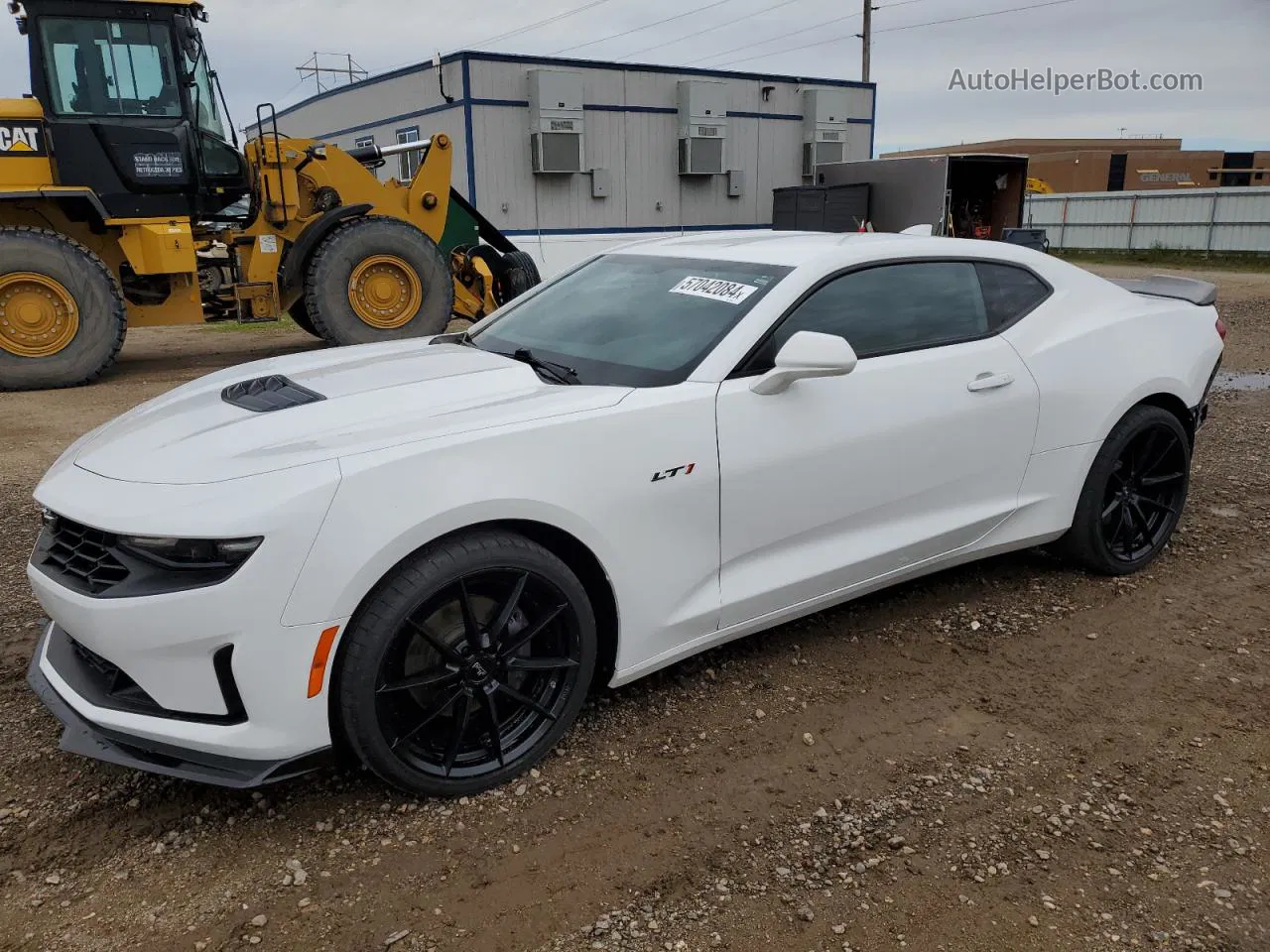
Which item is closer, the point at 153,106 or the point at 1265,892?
the point at 1265,892

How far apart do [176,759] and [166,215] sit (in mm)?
8367

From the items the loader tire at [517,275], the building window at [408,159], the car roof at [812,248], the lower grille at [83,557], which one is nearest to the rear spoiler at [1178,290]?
the car roof at [812,248]

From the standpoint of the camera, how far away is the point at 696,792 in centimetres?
272

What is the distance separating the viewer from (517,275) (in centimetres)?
1046

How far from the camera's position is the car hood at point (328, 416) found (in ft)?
8.11

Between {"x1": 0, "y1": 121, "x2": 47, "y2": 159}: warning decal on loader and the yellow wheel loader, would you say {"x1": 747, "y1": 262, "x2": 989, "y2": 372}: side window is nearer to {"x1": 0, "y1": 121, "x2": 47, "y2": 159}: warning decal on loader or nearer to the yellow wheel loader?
the yellow wheel loader

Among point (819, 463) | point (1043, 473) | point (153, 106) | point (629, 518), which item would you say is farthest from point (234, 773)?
point (153, 106)

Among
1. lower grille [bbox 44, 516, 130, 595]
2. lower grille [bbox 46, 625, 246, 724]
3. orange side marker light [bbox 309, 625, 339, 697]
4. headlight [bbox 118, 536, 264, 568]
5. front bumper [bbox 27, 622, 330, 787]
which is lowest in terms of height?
front bumper [bbox 27, 622, 330, 787]

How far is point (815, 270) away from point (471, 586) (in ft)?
5.40

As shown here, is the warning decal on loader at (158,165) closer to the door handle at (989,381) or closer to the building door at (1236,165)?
the door handle at (989,381)

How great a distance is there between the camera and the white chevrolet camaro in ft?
7.57

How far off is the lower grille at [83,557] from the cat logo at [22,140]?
7936 millimetres

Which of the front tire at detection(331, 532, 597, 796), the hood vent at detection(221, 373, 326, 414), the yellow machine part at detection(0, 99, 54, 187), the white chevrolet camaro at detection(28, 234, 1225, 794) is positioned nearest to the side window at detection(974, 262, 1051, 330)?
the white chevrolet camaro at detection(28, 234, 1225, 794)

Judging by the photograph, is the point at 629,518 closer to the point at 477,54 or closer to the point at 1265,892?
the point at 1265,892
